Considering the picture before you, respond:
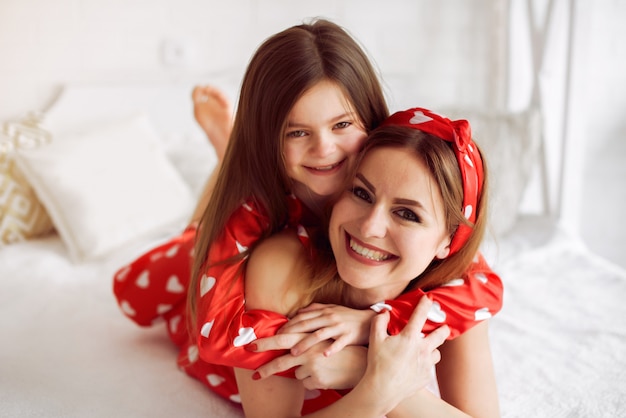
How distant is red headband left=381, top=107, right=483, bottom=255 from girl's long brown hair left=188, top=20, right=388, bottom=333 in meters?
0.12

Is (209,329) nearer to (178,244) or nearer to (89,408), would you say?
(89,408)

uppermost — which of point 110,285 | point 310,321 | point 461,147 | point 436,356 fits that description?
point 461,147

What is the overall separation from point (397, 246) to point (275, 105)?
33cm

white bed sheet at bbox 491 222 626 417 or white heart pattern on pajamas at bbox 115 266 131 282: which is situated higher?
white heart pattern on pajamas at bbox 115 266 131 282

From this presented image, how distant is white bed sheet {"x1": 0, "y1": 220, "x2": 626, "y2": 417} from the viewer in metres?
1.27

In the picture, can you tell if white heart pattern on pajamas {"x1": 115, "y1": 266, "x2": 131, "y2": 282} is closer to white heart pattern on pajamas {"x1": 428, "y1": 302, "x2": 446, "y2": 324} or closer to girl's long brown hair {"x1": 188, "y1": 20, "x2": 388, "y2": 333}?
girl's long brown hair {"x1": 188, "y1": 20, "x2": 388, "y2": 333}

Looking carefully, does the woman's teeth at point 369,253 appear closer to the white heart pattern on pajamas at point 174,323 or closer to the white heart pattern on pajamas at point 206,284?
the white heart pattern on pajamas at point 206,284

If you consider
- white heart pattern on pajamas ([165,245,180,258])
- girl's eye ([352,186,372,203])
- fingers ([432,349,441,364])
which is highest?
girl's eye ([352,186,372,203])

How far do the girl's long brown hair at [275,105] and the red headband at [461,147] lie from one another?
0.12m

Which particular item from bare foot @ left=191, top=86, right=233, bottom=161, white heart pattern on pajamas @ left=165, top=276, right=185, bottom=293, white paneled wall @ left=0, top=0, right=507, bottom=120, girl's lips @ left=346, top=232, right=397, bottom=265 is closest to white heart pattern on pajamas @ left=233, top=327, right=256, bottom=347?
girl's lips @ left=346, top=232, right=397, bottom=265

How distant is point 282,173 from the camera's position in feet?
4.01

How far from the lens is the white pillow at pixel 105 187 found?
2.01m

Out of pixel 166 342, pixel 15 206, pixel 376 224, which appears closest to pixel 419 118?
pixel 376 224

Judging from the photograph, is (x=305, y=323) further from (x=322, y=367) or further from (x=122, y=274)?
(x=122, y=274)
